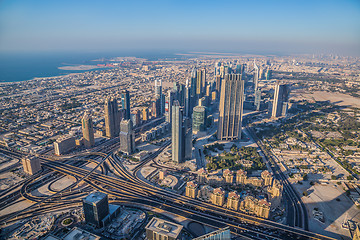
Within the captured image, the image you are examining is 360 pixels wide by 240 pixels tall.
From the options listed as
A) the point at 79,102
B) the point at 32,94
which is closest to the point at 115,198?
the point at 79,102

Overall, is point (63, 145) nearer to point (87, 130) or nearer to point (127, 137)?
point (87, 130)

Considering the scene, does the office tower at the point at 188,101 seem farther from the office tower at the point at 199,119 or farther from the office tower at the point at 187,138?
the office tower at the point at 187,138

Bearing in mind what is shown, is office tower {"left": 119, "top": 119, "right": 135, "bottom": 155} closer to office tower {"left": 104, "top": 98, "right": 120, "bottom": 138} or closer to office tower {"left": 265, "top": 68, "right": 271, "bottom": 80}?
office tower {"left": 104, "top": 98, "right": 120, "bottom": 138}

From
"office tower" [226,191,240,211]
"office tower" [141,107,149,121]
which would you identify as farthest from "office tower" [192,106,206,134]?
"office tower" [226,191,240,211]

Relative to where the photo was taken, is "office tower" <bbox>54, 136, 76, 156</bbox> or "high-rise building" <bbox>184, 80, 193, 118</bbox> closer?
"office tower" <bbox>54, 136, 76, 156</bbox>

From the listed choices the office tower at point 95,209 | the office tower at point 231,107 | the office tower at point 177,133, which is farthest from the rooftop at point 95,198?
the office tower at point 231,107
